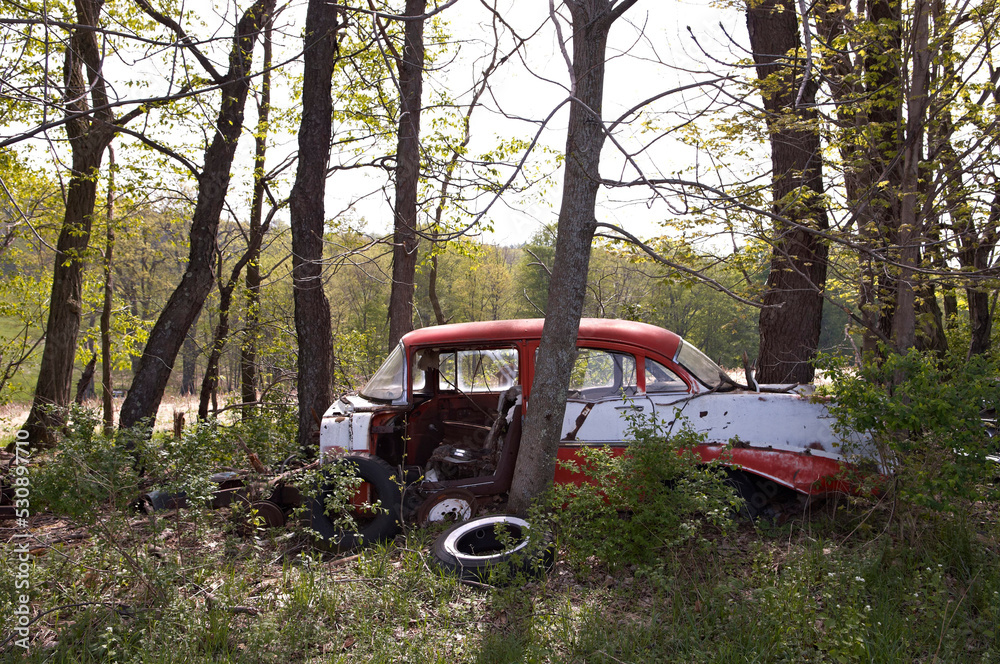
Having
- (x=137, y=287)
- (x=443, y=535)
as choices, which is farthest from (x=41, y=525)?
(x=137, y=287)

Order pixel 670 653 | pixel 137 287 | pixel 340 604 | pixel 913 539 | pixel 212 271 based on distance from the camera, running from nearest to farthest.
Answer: pixel 670 653, pixel 340 604, pixel 913 539, pixel 212 271, pixel 137 287

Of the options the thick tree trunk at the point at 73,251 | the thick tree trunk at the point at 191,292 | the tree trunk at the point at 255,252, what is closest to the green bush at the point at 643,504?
the thick tree trunk at the point at 191,292

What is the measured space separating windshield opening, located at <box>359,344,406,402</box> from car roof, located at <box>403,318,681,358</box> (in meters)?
0.24

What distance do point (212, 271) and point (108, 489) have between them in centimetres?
509

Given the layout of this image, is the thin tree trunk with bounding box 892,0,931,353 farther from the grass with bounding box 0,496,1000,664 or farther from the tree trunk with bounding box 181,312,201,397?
the tree trunk with bounding box 181,312,201,397

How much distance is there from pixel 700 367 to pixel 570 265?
1.79 meters

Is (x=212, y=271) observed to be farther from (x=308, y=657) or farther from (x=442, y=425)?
(x=308, y=657)

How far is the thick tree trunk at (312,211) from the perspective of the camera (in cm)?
775

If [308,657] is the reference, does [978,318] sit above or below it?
above

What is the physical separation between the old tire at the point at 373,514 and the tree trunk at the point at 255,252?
743 cm

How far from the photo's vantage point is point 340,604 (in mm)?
4230

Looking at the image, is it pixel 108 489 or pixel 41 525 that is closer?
pixel 108 489

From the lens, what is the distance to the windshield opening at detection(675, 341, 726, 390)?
5.95 m

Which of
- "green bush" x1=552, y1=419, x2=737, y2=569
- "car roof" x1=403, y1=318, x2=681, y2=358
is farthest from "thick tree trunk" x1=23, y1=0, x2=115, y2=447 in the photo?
"green bush" x1=552, y1=419, x2=737, y2=569
